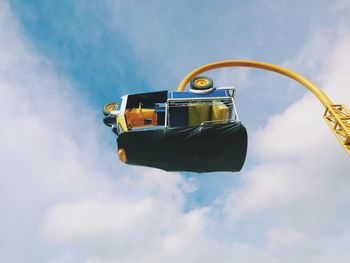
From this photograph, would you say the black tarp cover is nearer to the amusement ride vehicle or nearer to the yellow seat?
the amusement ride vehicle

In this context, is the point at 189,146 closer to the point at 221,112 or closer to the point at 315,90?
the point at 221,112

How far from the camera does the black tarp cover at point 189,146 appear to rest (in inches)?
774

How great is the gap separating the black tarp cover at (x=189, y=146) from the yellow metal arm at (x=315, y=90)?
4.23 metres

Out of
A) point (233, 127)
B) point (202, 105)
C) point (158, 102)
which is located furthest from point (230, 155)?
point (158, 102)

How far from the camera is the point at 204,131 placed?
1967cm

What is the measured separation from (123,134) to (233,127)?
212 inches

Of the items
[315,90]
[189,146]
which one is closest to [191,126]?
[189,146]

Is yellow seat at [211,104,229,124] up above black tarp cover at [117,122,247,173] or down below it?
above

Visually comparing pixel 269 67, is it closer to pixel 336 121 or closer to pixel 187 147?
pixel 336 121

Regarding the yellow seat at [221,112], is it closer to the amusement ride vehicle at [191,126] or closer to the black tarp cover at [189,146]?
the amusement ride vehicle at [191,126]

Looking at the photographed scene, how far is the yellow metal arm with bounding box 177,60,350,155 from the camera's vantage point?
21.4m

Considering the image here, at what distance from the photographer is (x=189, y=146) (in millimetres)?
19969

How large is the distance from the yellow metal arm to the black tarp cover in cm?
423

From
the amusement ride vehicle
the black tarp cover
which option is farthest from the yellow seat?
the black tarp cover
